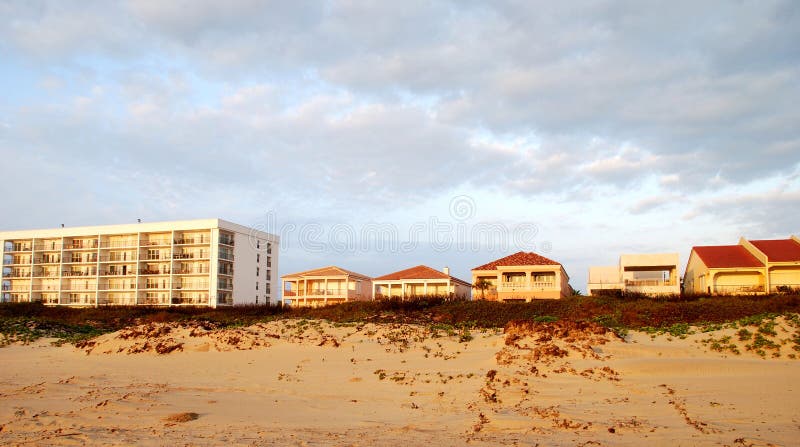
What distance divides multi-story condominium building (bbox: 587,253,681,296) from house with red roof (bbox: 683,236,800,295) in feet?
7.84

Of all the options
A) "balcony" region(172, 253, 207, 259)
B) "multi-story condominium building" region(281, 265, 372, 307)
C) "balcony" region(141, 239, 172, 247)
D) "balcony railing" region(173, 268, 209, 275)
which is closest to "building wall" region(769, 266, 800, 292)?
"multi-story condominium building" region(281, 265, 372, 307)

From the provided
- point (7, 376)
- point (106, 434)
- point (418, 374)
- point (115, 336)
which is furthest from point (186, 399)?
point (115, 336)

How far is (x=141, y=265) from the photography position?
74.6m

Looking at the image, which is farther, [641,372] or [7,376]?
[7,376]

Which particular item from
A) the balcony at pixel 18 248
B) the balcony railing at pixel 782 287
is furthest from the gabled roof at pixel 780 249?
the balcony at pixel 18 248

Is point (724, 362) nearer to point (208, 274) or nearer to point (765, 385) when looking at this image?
point (765, 385)

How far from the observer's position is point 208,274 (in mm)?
72312

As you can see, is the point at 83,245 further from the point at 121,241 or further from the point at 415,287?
the point at 415,287

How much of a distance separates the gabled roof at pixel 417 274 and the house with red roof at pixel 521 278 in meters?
5.36

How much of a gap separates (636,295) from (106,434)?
3435cm

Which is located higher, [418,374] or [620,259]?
[620,259]

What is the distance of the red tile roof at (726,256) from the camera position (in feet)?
152

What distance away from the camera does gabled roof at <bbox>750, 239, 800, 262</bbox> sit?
45.2m

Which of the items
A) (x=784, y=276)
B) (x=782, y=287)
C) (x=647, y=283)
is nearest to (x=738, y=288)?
(x=782, y=287)
